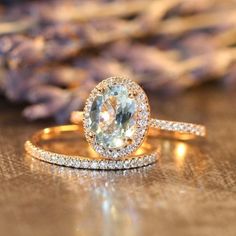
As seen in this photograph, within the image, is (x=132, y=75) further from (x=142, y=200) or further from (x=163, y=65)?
(x=142, y=200)

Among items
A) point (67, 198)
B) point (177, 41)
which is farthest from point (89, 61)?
point (67, 198)

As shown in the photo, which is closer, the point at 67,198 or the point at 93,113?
the point at 67,198

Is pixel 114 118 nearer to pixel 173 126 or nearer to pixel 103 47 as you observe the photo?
pixel 173 126

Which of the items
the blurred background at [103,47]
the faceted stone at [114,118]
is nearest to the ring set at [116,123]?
the faceted stone at [114,118]

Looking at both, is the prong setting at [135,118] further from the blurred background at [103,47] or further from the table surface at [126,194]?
the blurred background at [103,47]

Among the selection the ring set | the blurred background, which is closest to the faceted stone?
the ring set

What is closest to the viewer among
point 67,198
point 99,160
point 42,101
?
point 67,198
